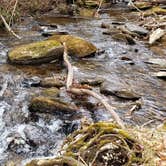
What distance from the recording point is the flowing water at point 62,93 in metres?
5.70

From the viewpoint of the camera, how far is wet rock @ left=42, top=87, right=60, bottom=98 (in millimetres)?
7114

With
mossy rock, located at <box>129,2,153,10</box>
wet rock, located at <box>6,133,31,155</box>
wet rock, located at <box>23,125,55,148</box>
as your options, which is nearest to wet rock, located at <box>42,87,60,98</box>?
wet rock, located at <box>23,125,55,148</box>

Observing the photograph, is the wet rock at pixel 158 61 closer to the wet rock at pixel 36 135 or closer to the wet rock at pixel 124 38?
the wet rock at pixel 124 38

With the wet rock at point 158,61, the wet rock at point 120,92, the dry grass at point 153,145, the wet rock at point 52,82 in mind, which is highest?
the dry grass at point 153,145

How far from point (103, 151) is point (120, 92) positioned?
10.9 ft

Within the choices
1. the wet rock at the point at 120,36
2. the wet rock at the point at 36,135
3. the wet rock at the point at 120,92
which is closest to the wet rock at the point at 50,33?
the wet rock at the point at 120,36

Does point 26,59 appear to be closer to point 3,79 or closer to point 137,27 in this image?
point 3,79

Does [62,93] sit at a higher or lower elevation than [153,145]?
lower

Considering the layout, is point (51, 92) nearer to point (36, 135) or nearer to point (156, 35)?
point (36, 135)

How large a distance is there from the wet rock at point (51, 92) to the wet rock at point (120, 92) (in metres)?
0.87

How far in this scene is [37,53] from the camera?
9.12m

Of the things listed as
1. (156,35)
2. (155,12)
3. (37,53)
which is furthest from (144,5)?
(37,53)

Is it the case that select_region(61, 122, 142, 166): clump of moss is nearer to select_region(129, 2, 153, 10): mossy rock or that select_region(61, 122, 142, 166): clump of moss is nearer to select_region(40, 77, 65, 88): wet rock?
select_region(40, 77, 65, 88): wet rock

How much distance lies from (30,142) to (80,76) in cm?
296
